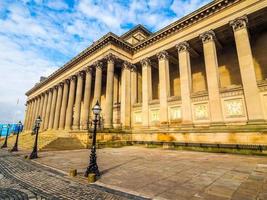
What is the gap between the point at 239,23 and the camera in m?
15.2

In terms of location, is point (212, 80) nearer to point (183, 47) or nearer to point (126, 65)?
point (183, 47)

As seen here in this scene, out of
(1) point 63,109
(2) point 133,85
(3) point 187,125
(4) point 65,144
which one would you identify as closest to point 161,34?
(2) point 133,85

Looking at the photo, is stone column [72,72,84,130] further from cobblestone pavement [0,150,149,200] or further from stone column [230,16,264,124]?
stone column [230,16,264,124]

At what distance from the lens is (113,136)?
784 inches

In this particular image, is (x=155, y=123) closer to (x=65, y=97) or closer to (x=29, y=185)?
(x=29, y=185)

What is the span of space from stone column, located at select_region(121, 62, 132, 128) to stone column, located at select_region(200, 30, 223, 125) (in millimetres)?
10948

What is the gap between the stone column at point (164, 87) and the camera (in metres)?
19.6

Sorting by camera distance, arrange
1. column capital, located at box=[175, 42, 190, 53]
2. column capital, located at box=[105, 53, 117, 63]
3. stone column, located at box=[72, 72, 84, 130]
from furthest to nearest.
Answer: stone column, located at box=[72, 72, 84, 130] < column capital, located at box=[105, 53, 117, 63] < column capital, located at box=[175, 42, 190, 53]

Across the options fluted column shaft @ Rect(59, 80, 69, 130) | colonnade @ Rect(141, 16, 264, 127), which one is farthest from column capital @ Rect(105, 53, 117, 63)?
fluted column shaft @ Rect(59, 80, 69, 130)

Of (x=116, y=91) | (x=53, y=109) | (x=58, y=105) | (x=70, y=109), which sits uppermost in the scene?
(x=116, y=91)

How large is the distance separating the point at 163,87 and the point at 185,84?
10.1ft

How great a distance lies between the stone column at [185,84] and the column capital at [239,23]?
16.2 ft

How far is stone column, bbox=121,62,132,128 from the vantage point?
2248cm

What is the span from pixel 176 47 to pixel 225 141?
12.1 meters
